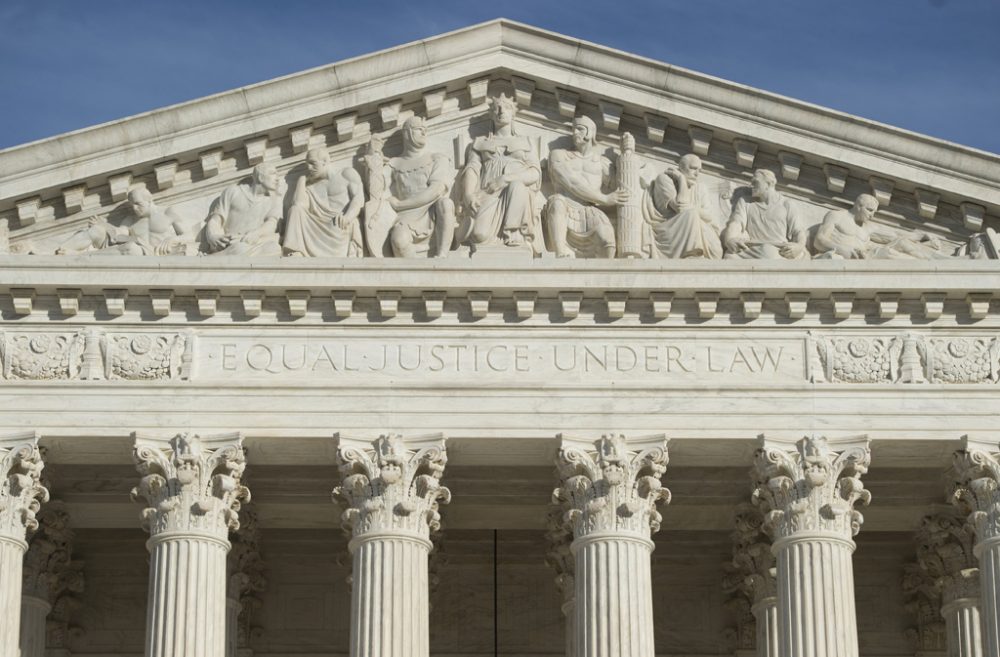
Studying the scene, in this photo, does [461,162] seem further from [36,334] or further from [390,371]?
[36,334]

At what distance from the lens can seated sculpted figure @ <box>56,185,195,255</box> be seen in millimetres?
41250

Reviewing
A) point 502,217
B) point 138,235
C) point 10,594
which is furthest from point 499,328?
point 10,594

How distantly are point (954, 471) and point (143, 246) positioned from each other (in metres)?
13.7

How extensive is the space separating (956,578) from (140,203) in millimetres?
15301

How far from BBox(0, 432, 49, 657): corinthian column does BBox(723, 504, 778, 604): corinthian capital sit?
40.1 feet

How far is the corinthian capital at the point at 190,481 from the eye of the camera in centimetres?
3950

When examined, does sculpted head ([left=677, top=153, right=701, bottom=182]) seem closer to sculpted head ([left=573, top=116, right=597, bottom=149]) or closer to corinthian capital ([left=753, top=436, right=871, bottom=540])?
sculpted head ([left=573, top=116, right=597, bottom=149])

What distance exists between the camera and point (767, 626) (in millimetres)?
43562

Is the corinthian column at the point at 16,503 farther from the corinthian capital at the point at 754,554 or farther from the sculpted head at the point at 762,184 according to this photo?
the sculpted head at the point at 762,184

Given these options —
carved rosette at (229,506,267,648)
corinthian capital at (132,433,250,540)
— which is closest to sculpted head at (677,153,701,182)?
corinthian capital at (132,433,250,540)

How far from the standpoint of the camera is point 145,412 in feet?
132

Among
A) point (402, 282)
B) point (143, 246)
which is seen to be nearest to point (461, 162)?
point (402, 282)

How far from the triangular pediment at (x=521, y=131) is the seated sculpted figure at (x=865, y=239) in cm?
23

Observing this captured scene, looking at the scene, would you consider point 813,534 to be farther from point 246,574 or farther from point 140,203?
point 140,203
